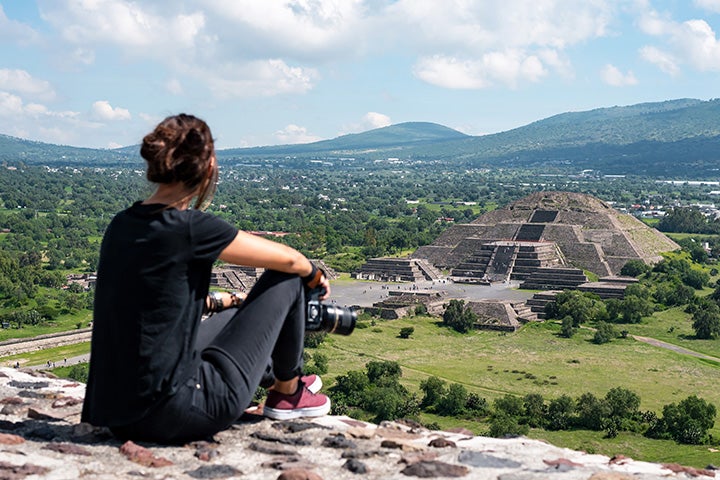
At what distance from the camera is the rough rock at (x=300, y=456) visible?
18.5 ft

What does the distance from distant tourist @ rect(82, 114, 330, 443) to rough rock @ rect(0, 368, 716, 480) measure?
0.20 m

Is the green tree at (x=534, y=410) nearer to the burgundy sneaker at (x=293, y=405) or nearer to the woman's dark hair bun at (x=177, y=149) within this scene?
the burgundy sneaker at (x=293, y=405)

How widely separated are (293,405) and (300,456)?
91 cm

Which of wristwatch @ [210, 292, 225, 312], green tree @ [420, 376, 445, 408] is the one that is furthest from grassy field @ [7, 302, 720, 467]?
wristwatch @ [210, 292, 225, 312]

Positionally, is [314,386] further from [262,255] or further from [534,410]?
[534,410]

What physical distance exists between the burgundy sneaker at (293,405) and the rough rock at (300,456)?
70 mm

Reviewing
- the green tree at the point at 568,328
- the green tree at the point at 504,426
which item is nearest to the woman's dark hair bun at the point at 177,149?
the green tree at the point at 504,426

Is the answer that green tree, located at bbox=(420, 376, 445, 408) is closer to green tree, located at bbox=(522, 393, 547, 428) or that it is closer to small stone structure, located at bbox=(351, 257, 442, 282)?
green tree, located at bbox=(522, 393, 547, 428)

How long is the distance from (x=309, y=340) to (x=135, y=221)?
35904 mm

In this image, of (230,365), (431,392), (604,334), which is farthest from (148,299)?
(604,334)

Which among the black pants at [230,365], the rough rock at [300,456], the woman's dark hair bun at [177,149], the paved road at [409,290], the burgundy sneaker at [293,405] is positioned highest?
the woman's dark hair bun at [177,149]

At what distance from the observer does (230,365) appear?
6.22 metres

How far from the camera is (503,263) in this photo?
226 feet

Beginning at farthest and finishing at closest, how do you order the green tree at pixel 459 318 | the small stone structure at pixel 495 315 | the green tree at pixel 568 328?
the small stone structure at pixel 495 315
the green tree at pixel 459 318
the green tree at pixel 568 328
